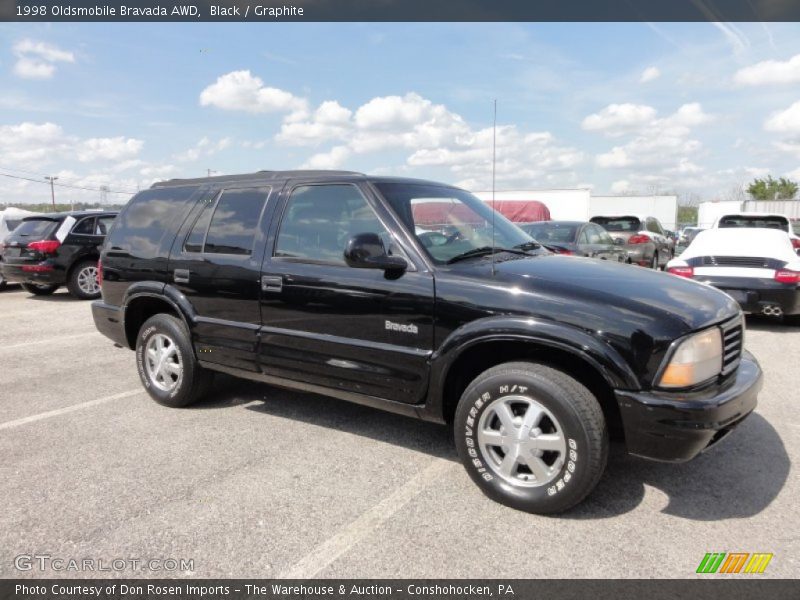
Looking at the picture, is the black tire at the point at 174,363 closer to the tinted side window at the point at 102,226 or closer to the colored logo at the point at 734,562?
the colored logo at the point at 734,562

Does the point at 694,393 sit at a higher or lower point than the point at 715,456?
higher

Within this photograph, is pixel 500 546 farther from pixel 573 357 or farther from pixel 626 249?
pixel 626 249

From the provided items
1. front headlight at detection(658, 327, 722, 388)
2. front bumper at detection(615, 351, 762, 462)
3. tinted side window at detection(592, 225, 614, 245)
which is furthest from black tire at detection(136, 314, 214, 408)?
tinted side window at detection(592, 225, 614, 245)

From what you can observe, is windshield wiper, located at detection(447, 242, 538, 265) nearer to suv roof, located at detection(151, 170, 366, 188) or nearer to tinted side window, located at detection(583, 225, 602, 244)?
suv roof, located at detection(151, 170, 366, 188)

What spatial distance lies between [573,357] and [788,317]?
7.19 metres

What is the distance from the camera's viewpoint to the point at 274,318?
3988 mm

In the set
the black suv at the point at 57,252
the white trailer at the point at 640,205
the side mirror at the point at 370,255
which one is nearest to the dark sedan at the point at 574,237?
the side mirror at the point at 370,255

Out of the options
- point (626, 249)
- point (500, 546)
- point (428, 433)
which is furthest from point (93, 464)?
point (626, 249)

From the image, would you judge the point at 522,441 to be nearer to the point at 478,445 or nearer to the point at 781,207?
the point at 478,445

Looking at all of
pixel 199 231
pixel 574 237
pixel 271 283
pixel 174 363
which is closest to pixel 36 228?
pixel 174 363

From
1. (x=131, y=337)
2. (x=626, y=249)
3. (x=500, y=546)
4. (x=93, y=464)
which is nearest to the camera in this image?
(x=500, y=546)

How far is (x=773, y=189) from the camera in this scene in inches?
2611

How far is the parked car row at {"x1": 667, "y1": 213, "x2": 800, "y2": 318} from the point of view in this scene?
23.2 ft

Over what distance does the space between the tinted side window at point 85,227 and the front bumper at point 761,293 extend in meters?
11.2
